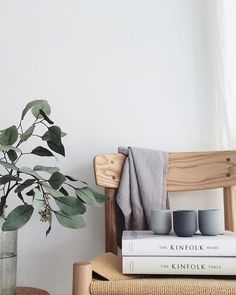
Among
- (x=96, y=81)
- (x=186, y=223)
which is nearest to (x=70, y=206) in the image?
(x=186, y=223)

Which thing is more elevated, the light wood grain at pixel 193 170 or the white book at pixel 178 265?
the light wood grain at pixel 193 170

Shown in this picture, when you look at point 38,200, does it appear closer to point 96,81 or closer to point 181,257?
point 181,257

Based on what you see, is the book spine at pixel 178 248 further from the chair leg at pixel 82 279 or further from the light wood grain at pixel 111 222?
the light wood grain at pixel 111 222

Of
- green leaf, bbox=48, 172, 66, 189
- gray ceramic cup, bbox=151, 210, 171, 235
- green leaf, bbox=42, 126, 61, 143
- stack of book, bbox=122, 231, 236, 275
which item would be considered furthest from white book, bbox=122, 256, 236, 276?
green leaf, bbox=42, 126, 61, 143

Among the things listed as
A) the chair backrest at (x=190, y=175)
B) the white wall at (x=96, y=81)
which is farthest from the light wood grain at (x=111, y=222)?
the white wall at (x=96, y=81)

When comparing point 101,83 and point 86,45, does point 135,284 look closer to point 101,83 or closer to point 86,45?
point 101,83

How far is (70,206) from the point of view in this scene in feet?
2.42

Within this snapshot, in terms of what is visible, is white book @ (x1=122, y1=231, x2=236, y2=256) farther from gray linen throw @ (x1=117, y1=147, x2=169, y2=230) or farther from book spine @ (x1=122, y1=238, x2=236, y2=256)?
gray linen throw @ (x1=117, y1=147, x2=169, y2=230)

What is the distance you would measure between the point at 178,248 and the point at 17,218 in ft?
1.07

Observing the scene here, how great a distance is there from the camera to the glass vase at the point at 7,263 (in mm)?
812

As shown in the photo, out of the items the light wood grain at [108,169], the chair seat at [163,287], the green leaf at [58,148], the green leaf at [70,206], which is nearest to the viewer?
the chair seat at [163,287]

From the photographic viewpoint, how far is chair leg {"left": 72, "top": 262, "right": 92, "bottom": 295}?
2.15 feet

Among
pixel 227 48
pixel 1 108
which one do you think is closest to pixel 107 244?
pixel 1 108

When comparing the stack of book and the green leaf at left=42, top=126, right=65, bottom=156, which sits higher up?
the green leaf at left=42, top=126, right=65, bottom=156
